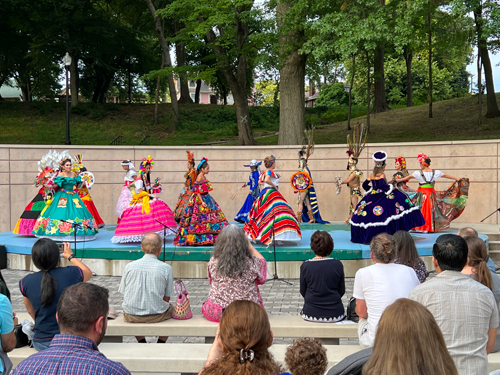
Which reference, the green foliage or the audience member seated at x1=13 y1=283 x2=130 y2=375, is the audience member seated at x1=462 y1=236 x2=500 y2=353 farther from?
the green foliage

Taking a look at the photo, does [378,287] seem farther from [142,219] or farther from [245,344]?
[142,219]

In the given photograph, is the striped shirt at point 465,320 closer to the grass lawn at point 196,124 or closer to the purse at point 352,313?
the purse at point 352,313

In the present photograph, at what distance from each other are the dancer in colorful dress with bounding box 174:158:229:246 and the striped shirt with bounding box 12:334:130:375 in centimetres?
764

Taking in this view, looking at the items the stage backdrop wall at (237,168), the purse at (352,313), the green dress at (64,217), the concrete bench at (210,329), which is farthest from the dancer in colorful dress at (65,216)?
the purse at (352,313)

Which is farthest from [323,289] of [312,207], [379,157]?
[312,207]

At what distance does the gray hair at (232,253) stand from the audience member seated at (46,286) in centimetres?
132

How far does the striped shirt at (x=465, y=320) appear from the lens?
3061mm

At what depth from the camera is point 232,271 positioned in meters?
5.00

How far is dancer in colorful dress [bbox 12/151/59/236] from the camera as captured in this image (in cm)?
1091

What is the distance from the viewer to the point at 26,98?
39062 millimetres

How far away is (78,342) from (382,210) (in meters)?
7.98

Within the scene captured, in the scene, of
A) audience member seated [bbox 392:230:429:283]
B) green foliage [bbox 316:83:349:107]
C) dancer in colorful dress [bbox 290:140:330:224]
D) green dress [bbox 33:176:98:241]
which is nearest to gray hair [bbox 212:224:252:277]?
audience member seated [bbox 392:230:429:283]

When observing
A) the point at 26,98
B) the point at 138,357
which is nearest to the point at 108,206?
the point at 138,357

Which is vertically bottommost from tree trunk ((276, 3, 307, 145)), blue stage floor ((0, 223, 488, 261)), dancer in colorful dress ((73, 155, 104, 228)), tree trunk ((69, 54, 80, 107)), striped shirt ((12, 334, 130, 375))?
blue stage floor ((0, 223, 488, 261))
